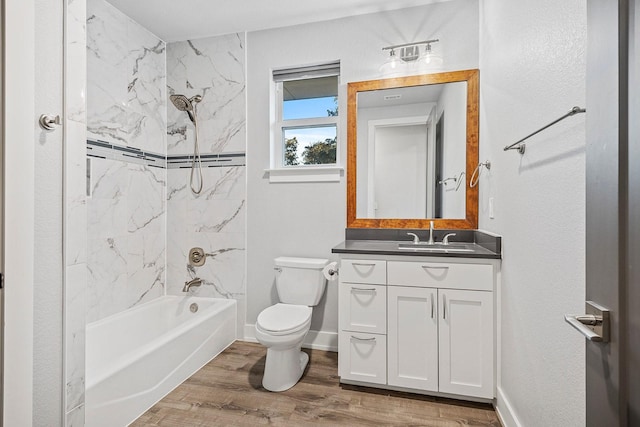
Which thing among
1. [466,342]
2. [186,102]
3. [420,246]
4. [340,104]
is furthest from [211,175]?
[466,342]

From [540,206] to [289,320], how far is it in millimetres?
1548

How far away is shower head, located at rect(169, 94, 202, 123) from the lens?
2.74 m

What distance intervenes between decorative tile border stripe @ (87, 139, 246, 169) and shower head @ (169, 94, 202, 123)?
1.27 ft

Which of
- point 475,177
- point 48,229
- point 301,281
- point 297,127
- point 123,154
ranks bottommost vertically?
point 301,281

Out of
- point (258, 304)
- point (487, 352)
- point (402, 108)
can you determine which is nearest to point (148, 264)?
point (258, 304)

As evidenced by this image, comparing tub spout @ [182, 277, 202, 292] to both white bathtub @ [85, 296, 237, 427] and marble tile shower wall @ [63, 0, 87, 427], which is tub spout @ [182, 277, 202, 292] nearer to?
white bathtub @ [85, 296, 237, 427]

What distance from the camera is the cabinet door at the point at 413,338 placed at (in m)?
1.92

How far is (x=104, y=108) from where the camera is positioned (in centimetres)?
241

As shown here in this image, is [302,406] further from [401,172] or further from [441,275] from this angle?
[401,172]

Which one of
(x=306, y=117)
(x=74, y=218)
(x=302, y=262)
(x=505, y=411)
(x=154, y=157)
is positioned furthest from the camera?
(x=154, y=157)

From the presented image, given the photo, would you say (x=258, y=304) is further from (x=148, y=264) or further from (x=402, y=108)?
(x=402, y=108)

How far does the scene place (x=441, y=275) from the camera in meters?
1.91

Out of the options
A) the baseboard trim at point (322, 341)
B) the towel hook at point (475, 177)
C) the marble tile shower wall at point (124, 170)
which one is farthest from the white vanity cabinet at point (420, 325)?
the marble tile shower wall at point (124, 170)

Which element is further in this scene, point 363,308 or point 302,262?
point 302,262
